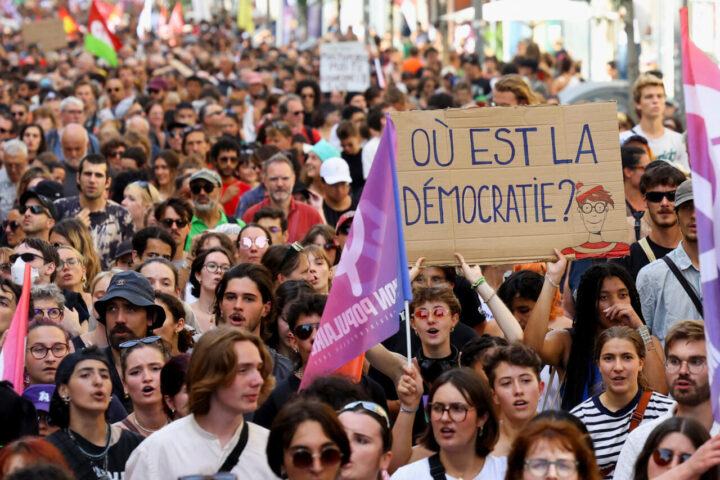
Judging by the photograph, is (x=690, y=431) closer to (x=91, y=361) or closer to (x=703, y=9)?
(x=91, y=361)

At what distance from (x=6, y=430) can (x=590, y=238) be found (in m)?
3.11

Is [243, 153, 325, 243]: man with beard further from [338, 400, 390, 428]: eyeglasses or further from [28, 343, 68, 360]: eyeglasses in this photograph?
[338, 400, 390, 428]: eyeglasses

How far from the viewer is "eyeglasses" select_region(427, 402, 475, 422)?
19.5 feet

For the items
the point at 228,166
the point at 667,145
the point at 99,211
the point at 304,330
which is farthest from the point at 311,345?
the point at 228,166

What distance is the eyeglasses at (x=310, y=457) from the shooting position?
5.21 m

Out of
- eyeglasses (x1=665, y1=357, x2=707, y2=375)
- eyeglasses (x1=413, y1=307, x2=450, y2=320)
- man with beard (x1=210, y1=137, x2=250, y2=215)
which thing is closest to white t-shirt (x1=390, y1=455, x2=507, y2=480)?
eyeglasses (x1=665, y1=357, x2=707, y2=375)

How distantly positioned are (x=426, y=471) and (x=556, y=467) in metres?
0.91

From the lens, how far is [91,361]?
20.5 ft

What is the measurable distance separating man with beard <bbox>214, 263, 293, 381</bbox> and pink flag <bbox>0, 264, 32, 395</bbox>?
1212 millimetres

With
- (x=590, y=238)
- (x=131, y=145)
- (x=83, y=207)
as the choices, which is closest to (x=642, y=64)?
(x=131, y=145)

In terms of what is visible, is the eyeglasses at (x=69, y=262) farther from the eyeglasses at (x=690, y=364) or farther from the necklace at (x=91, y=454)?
the eyeglasses at (x=690, y=364)

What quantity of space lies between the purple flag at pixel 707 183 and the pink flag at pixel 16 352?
311 centimetres

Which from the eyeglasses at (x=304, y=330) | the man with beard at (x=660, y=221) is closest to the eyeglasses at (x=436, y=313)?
the eyeglasses at (x=304, y=330)

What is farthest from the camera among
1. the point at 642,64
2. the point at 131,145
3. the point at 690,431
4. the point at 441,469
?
the point at 642,64
